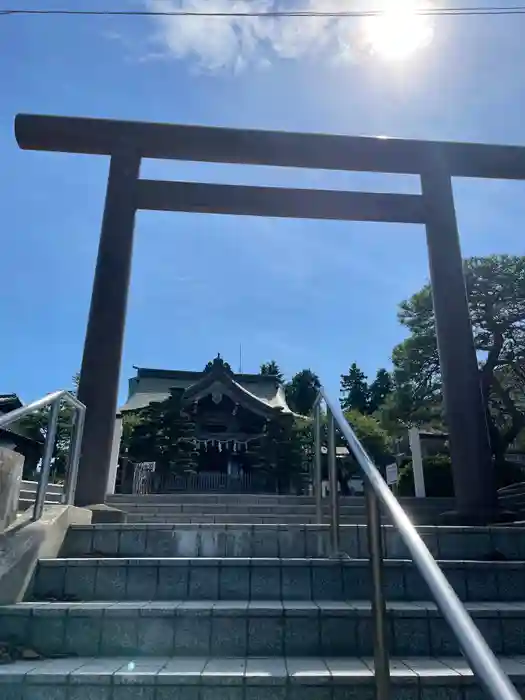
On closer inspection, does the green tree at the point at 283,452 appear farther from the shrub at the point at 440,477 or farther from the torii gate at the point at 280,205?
the torii gate at the point at 280,205

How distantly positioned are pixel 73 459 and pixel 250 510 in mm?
3140

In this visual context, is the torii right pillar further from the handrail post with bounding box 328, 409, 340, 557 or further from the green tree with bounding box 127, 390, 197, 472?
the green tree with bounding box 127, 390, 197, 472

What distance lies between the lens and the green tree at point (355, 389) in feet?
145

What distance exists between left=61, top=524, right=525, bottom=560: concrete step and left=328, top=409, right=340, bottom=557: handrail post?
171 millimetres

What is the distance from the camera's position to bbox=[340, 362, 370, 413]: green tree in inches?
1745

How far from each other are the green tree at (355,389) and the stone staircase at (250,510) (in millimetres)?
36014

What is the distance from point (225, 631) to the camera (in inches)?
73.7

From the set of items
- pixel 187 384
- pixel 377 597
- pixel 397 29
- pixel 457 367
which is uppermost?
pixel 187 384

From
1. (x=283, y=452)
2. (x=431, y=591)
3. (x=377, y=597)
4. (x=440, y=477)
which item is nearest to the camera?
(x=431, y=591)

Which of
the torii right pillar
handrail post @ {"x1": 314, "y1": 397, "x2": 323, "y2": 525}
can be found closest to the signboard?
the torii right pillar

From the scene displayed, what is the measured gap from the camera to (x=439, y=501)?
307 inches

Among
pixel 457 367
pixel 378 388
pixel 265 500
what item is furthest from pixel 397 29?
pixel 378 388

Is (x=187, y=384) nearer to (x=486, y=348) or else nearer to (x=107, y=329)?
(x=486, y=348)

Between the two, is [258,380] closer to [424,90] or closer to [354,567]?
[424,90]
